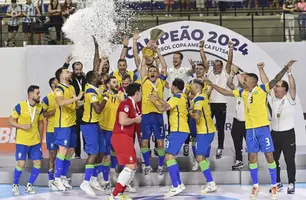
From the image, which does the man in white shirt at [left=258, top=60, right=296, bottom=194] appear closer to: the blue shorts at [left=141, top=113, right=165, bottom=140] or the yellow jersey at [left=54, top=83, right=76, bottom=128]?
the blue shorts at [left=141, top=113, right=165, bottom=140]

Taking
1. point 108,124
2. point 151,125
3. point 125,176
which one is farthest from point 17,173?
point 151,125

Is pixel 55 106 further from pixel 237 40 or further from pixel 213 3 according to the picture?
pixel 213 3

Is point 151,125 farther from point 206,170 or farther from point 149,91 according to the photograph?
point 206,170

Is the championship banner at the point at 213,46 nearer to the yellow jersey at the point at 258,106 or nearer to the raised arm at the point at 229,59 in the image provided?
the raised arm at the point at 229,59

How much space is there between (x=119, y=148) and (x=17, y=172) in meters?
1.96

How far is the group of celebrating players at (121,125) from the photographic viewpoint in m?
9.05

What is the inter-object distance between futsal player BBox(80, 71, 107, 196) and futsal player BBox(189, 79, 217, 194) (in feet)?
4.56

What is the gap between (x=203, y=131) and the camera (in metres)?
9.65

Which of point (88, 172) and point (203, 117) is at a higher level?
point (203, 117)

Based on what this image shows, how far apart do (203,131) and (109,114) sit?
1.47 meters

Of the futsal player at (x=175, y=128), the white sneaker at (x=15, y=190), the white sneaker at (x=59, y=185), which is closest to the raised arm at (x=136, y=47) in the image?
the futsal player at (x=175, y=128)

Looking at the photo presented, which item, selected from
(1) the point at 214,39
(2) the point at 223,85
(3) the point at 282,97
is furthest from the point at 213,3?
(3) the point at 282,97

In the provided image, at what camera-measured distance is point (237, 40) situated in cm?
1203

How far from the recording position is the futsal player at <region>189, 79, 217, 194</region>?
9.58 meters
